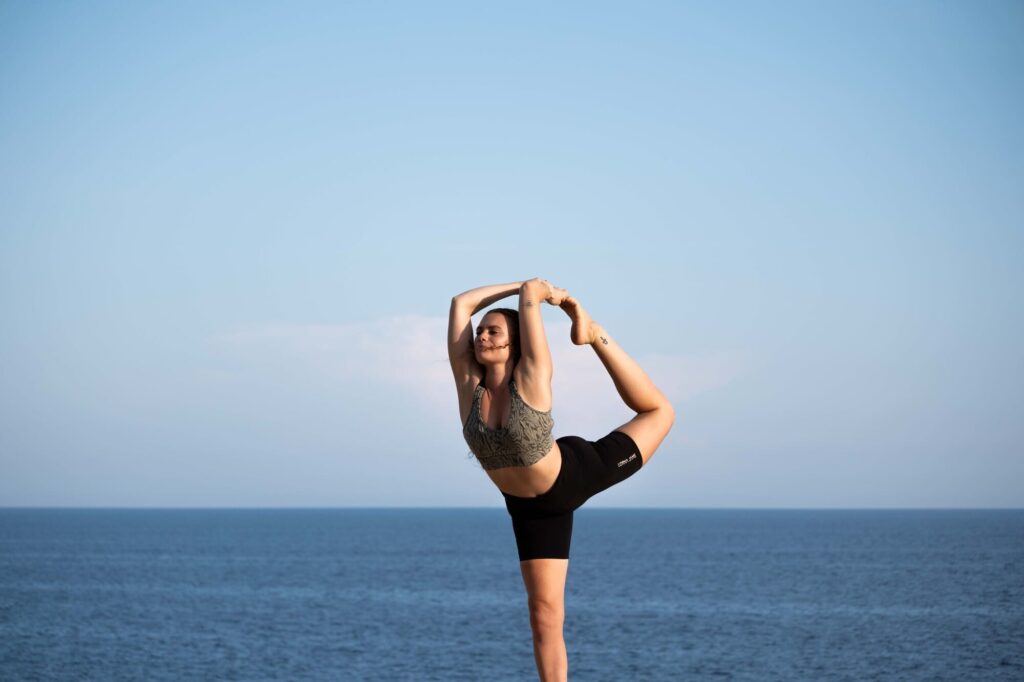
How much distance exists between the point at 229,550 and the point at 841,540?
9084 cm

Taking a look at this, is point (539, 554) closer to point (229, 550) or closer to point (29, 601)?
point (29, 601)

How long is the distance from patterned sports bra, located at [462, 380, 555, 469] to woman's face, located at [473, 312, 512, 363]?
15 cm

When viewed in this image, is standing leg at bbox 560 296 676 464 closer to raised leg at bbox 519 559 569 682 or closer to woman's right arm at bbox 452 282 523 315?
woman's right arm at bbox 452 282 523 315

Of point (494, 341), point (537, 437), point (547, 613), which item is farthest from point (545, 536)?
point (494, 341)

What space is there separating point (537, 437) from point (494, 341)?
534 mm

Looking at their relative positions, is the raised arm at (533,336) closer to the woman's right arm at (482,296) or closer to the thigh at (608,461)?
the woman's right arm at (482,296)

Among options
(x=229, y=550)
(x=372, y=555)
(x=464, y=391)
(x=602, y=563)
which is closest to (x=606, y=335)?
(x=464, y=391)

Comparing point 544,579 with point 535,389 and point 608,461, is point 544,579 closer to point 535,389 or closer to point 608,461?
point 608,461

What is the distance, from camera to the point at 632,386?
5.87 meters

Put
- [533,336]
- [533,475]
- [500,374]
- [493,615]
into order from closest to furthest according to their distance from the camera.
Result: [533,336] < [533,475] < [500,374] < [493,615]

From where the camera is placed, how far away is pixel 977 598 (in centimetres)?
9275

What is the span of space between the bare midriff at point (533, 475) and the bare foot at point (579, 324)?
0.54 meters

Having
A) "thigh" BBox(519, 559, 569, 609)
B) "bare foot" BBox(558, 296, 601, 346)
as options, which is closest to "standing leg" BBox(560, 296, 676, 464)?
"bare foot" BBox(558, 296, 601, 346)

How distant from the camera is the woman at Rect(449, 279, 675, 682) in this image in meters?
5.49
